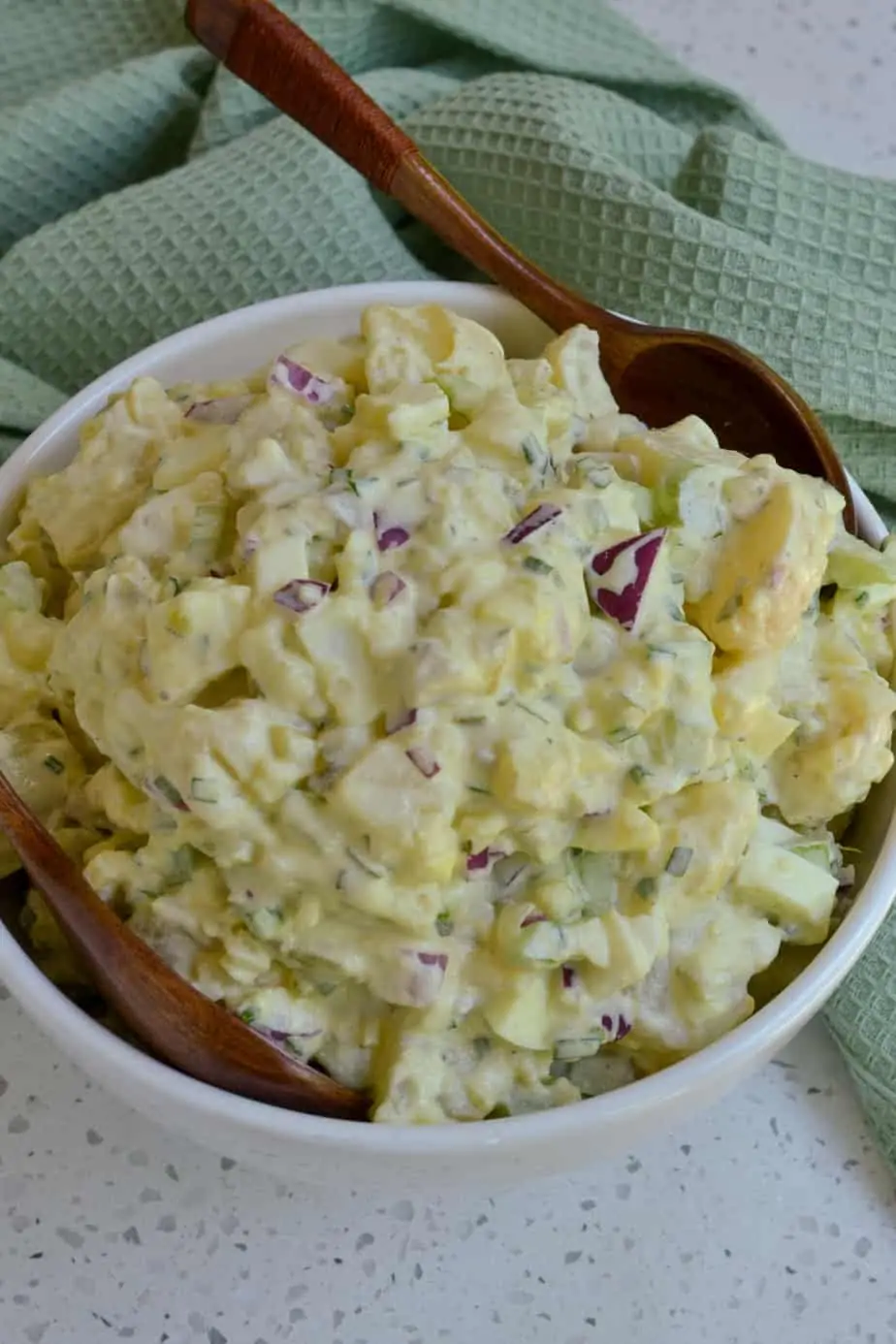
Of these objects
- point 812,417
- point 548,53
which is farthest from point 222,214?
point 812,417

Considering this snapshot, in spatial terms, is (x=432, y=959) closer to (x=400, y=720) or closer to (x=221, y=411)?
(x=400, y=720)

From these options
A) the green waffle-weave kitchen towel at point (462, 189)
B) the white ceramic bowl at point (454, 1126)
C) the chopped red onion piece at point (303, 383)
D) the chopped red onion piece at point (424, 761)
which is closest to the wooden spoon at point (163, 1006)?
the white ceramic bowl at point (454, 1126)

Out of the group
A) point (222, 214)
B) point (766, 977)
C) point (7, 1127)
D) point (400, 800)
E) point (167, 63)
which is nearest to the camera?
point (400, 800)

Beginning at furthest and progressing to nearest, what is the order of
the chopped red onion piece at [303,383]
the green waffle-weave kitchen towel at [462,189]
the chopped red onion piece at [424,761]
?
the green waffle-weave kitchen towel at [462,189]
the chopped red onion piece at [303,383]
the chopped red onion piece at [424,761]

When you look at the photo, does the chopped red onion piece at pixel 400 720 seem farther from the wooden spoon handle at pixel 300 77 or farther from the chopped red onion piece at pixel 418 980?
the wooden spoon handle at pixel 300 77

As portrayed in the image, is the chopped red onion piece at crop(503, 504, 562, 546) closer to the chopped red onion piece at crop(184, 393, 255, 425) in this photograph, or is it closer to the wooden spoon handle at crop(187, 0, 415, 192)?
the chopped red onion piece at crop(184, 393, 255, 425)

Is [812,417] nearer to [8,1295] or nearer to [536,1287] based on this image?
[536,1287]

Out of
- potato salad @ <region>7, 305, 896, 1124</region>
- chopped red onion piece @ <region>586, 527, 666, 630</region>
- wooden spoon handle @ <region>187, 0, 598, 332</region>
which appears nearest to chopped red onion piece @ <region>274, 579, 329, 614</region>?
potato salad @ <region>7, 305, 896, 1124</region>
